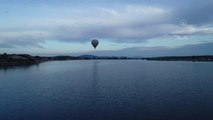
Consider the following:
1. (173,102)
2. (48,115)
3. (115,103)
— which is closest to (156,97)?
(173,102)

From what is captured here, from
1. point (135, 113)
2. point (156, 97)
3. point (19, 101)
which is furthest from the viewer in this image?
point (156, 97)

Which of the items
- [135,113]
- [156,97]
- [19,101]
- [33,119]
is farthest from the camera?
[156,97]

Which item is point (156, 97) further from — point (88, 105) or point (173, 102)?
point (88, 105)

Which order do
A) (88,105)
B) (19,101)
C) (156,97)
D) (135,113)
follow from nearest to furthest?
1. (135,113)
2. (88,105)
3. (19,101)
4. (156,97)

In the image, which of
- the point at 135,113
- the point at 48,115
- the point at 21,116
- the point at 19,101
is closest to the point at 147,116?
the point at 135,113

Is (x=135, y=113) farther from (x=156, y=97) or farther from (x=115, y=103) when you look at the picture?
(x=156, y=97)

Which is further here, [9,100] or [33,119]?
[9,100]

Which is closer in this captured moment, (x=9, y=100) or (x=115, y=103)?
(x=115, y=103)

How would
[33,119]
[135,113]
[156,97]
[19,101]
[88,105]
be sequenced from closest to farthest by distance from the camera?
[33,119] < [135,113] < [88,105] < [19,101] < [156,97]
